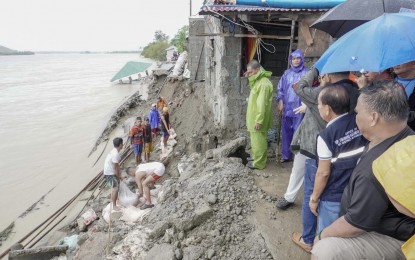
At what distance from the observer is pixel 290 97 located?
5.04 meters

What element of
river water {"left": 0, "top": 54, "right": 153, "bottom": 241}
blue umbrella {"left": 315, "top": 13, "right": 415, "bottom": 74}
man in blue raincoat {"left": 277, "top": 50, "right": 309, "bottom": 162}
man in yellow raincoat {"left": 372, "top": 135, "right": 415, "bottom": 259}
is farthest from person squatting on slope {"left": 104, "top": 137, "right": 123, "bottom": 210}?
man in yellow raincoat {"left": 372, "top": 135, "right": 415, "bottom": 259}

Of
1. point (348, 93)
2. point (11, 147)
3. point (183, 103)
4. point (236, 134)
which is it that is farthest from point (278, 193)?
point (11, 147)

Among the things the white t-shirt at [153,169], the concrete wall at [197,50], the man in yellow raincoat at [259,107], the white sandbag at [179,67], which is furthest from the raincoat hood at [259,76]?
the white sandbag at [179,67]

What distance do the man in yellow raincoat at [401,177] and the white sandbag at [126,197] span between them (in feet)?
18.4

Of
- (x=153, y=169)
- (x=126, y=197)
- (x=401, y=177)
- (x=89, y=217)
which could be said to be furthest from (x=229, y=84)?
(x=401, y=177)

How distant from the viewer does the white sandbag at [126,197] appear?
6.43 metres

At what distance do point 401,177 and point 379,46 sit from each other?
1.35 m

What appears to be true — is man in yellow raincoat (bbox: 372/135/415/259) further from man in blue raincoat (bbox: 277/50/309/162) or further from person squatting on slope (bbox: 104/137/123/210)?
person squatting on slope (bbox: 104/137/123/210)

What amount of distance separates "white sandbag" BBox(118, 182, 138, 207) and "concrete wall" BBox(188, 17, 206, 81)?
9.25 m

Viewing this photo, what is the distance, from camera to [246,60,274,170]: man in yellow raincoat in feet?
16.1

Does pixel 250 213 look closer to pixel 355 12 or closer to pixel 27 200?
pixel 355 12

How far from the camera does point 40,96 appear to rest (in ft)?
104

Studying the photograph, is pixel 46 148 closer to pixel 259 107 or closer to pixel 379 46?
pixel 259 107

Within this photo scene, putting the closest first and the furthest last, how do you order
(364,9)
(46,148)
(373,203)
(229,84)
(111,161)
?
(373,203), (364,9), (111,161), (229,84), (46,148)
